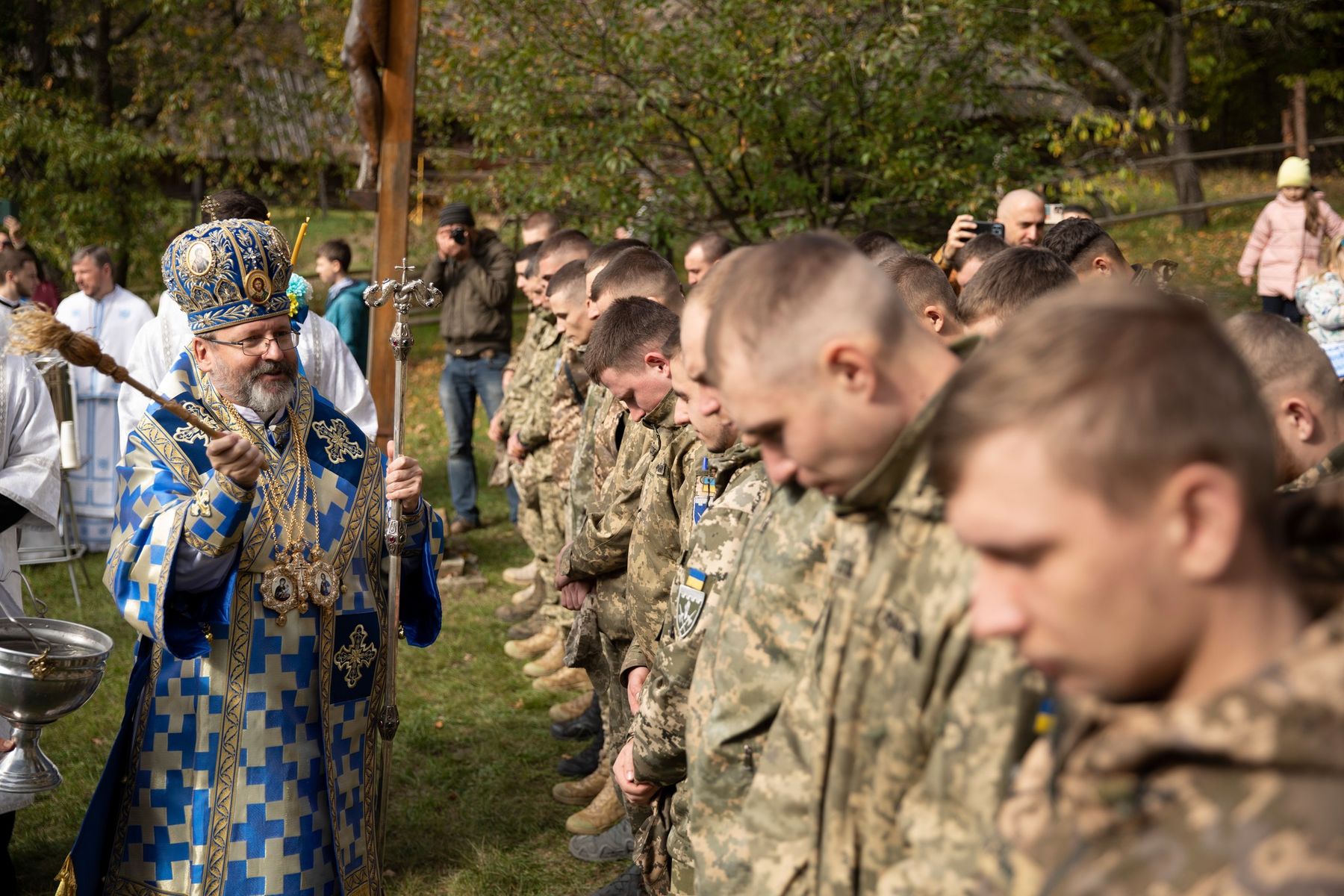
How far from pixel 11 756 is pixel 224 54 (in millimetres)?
16076

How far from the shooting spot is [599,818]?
564 cm

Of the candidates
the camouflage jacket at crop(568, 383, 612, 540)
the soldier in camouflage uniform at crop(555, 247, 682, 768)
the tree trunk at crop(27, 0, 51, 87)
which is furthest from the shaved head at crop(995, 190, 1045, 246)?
the tree trunk at crop(27, 0, 51, 87)

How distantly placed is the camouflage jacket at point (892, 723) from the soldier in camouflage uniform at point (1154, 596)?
0.39 m

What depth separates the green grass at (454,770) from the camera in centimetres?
533

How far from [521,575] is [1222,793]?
27.5 ft

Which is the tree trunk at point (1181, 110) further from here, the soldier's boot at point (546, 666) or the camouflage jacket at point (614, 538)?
the camouflage jacket at point (614, 538)

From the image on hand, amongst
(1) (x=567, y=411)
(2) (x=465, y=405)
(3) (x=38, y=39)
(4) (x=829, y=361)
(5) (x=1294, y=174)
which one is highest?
(3) (x=38, y=39)

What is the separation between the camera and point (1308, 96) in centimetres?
2523

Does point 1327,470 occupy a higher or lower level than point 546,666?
higher

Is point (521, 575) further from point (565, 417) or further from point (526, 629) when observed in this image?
point (565, 417)

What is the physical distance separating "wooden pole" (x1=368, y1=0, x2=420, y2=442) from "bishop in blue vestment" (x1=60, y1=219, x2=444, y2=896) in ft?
8.72

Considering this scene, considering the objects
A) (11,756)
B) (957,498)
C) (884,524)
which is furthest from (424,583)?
(957,498)

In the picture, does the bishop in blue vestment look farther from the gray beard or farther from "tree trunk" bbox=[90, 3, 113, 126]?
"tree trunk" bbox=[90, 3, 113, 126]

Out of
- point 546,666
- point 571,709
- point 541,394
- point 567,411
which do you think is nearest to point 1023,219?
point 567,411
